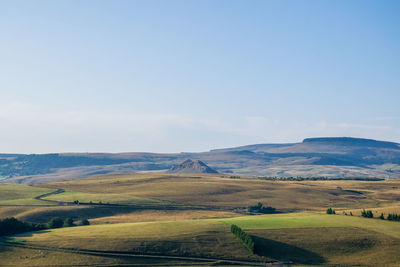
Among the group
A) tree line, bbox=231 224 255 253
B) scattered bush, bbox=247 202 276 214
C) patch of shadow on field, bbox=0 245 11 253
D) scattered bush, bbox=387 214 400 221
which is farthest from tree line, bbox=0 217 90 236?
scattered bush, bbox=387 214 400 221

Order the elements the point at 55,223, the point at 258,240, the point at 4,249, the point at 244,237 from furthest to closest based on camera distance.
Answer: the point at 55,223, the point at 258,240, the point at 244,237, the point at 4,249

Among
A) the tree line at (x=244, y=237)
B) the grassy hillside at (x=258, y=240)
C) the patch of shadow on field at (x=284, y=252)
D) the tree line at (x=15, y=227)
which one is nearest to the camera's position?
the patch of shadow on field at (x=284, y=252)

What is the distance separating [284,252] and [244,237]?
8775 mm

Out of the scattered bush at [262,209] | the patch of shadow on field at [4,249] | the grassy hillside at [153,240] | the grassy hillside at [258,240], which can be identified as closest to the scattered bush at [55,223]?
the grassy hillside at [153,240]

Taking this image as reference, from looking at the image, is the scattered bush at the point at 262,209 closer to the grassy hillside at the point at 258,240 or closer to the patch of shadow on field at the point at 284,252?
the grassy hillside at the point at 258,240

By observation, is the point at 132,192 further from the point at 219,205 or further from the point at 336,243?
the point at 336,243

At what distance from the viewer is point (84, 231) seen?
10138cm

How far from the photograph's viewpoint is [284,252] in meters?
90.1

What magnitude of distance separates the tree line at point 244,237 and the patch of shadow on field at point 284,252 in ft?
4.73

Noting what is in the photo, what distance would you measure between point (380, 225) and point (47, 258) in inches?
2997

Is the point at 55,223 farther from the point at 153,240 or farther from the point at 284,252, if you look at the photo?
the point at 284,252

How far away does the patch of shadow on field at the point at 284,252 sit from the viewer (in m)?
86.4

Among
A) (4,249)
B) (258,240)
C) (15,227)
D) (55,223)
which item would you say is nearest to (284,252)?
(258,240)

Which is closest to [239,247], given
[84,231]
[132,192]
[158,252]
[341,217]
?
[158,252]
